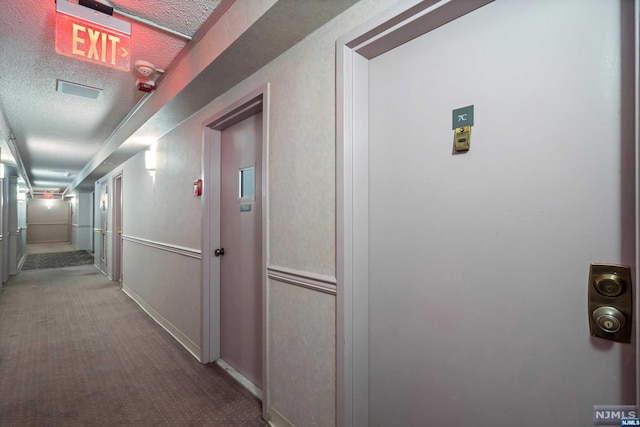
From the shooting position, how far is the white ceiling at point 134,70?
1666 millimetres

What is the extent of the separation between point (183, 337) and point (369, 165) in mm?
2776

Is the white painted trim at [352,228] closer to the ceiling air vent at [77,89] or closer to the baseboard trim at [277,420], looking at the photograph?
the baseboard trim at [277,420]

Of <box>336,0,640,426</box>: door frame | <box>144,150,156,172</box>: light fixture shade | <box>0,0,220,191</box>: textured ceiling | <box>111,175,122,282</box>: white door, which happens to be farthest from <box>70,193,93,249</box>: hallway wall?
<box>336,0,640,426</box>: door frame

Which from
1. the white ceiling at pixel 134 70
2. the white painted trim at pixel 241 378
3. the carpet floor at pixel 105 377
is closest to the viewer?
the white ceiling at pixel 134 70

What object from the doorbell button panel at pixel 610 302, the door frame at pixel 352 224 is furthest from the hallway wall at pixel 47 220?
the doorbell button panel at pixel 610 302

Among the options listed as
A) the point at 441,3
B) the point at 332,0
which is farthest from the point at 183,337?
the point at 441,3

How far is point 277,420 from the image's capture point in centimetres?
187

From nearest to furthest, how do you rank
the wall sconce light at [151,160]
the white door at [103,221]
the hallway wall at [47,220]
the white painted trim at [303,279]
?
1. the white painted trim at [303,279]
2. the wall sconce light at [151,160]
3. the white door at [103,221]
4. the hallway wall at [47,220]

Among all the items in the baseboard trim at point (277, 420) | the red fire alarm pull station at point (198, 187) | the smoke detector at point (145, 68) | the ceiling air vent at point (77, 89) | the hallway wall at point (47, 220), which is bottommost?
the baseboard trim at point (277, 420)

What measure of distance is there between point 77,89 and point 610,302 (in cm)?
398

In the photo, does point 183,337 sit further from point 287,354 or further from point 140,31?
point 140,31

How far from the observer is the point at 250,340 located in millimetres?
2381

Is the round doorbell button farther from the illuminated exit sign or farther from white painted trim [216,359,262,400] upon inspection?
the illuminated exit sign

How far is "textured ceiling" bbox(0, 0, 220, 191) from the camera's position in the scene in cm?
180
